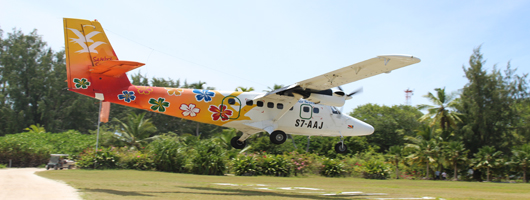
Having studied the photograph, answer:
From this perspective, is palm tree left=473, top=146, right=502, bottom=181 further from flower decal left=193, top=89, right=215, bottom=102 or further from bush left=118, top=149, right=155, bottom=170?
flower decal left=193, top=89, right=215, bottom=102

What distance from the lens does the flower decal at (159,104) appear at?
46.5 feet

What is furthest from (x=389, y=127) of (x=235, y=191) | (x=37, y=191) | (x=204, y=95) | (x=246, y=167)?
(x=37, y=191)

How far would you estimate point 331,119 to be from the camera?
56.2 ft

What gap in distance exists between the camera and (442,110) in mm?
44812

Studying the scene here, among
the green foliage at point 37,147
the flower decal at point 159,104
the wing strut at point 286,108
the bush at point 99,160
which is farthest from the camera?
the green foliage at point 37,147

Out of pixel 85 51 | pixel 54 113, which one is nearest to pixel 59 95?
pixel 54 113

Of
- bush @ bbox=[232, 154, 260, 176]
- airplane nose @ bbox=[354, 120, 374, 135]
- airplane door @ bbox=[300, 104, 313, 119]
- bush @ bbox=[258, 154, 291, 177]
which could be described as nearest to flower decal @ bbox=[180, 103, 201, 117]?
airplane door @ bbox=[300, 104, 313, 119]

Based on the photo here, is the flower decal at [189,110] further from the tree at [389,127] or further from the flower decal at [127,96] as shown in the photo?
the tree at [389,127]

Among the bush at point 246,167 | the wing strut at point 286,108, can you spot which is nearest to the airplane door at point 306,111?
the wing strut at point 286,108

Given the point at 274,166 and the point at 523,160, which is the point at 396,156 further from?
the point at 274,166

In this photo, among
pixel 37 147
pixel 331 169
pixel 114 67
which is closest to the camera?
pixel 114 67

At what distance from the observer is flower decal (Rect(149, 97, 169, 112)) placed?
14180 mm

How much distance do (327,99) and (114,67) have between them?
797 centimetres

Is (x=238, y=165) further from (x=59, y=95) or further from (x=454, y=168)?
(x=59, y=95)
